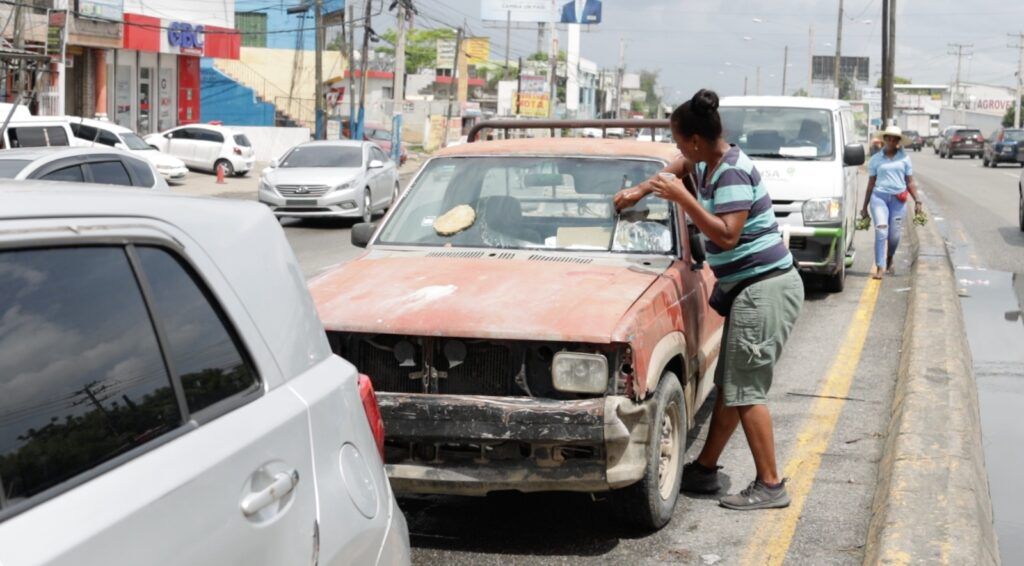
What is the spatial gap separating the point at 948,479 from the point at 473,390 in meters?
2.29

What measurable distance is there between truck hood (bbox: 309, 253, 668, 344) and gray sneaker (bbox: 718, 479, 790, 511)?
109cm

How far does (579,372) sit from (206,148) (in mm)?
33724

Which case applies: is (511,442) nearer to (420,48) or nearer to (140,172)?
(140,172)

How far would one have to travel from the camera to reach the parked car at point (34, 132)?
64.7ft

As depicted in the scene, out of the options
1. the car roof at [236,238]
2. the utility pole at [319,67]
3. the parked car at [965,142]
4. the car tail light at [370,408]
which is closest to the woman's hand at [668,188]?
the car tail light at [370,408]

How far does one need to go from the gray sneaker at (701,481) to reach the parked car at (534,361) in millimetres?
295

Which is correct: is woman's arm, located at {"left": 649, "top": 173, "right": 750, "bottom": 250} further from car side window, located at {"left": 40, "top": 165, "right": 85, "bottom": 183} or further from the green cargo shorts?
car side window, located at {"left": 40, "top": 165, "right": 85, "bottom": 183}

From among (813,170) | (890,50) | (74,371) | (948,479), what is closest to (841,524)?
(948,479)

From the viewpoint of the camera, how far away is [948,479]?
5926mm

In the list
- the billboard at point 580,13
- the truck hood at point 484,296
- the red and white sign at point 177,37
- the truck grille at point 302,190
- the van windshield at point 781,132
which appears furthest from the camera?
the billboard at point 580,13

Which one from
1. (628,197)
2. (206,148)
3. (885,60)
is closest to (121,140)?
(206,148)

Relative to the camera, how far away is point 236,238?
111 inches

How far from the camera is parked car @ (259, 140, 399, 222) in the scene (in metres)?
22.3

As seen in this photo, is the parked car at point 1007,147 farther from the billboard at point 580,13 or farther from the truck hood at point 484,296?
the billboard at point 580,13
